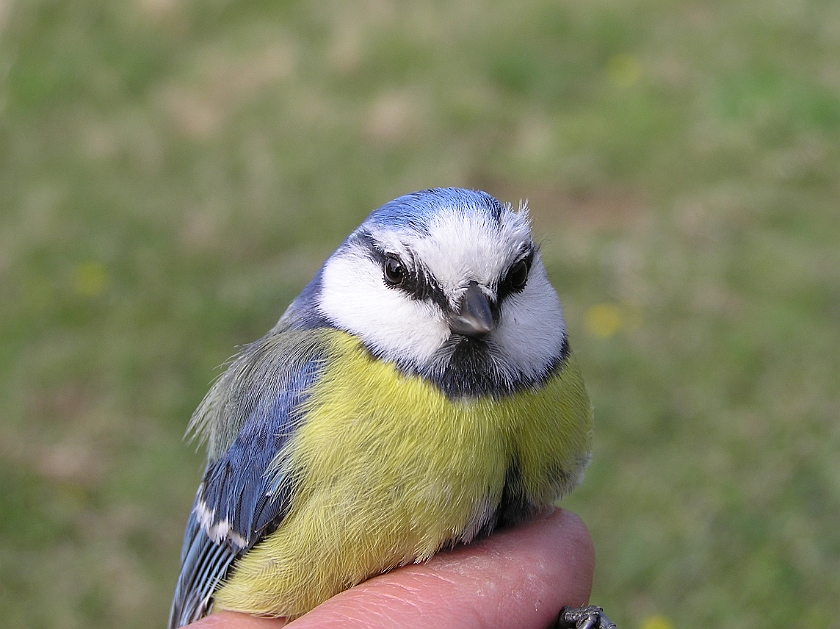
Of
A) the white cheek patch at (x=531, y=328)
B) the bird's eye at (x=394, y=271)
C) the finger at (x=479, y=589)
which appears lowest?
the finger at (x=479, y=589)

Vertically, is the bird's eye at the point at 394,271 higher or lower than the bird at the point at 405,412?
higher

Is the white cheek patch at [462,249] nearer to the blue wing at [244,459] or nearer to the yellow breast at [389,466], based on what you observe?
the yellow breast at [389,466]

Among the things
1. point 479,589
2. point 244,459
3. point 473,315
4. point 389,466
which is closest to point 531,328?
point 473,315

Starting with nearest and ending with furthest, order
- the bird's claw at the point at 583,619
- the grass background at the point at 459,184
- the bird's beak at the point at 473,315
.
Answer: the bird's beak at the point at 473,315, the bird's claw at the point at 583,619, the grass background at the point at 459,184

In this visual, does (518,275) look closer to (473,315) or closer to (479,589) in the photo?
(473,315)

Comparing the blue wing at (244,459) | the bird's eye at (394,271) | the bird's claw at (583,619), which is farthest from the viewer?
the bird's claw at (583,619)

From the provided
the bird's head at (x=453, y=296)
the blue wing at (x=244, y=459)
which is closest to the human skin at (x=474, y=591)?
the blue wing at (x=244, y=459)
